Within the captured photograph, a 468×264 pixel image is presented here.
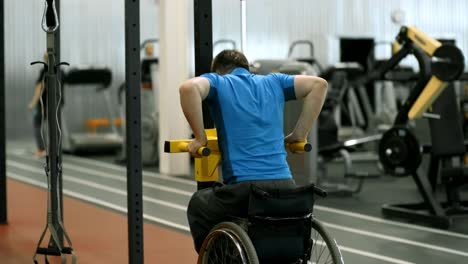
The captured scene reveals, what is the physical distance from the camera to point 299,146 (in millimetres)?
3965

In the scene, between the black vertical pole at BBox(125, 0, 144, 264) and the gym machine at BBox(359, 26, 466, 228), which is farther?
the gym machine at BBox(359, 26, 466, 228)

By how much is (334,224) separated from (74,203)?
8.85 ft

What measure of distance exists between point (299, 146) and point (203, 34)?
0.77 m

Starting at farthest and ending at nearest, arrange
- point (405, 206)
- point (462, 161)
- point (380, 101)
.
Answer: point (380, 101), point (462, 161), point (405, 206)

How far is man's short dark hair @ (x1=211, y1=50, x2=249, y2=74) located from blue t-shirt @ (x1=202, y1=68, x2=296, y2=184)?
0.06 meters

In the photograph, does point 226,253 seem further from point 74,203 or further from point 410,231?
point 74,203

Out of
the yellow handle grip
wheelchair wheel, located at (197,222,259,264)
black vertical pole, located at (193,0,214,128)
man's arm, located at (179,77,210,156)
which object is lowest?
wheelchair wheel, located at (197,222,259,264)

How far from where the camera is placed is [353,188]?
8836 mm

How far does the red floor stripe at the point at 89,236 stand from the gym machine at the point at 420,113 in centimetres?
192

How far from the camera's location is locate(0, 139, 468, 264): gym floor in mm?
5523

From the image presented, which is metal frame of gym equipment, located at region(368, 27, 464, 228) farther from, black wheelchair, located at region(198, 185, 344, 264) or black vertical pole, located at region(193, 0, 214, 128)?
black wheelchair, located at region(198, 185, 344, 264)

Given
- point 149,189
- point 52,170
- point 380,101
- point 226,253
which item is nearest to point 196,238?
point 226,253

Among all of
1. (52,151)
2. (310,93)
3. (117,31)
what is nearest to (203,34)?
(310,93)

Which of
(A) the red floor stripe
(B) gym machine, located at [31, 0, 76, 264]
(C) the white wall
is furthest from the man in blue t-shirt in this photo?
(C) the white wall
